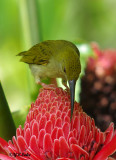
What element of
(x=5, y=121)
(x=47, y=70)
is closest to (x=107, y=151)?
(x=5, y=121)

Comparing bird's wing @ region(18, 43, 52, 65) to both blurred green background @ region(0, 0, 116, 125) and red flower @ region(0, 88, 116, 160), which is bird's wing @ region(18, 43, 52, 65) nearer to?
blurred green background @ region(0, 0, 116, 125)

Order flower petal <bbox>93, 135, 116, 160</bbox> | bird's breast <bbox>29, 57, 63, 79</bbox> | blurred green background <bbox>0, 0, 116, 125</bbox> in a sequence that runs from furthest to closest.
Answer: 1. bird's breast <bbox>29, 57, 63, 79</bbox>
2. blurred green background <bbox>0, 0, 116, 125</bbox>
3. flower petal <bbox>93, 135, 116, 160</bbox>

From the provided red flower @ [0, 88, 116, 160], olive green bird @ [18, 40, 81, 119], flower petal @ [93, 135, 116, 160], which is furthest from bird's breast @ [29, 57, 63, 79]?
flower petal @ [93, 135, 116, 160]

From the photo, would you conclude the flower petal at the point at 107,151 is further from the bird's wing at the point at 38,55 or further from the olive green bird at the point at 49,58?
the bird's wing at the point at 38,55

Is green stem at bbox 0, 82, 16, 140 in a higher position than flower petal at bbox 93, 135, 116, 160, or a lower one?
higher

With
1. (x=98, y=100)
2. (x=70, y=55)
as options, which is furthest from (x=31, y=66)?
(x=98, y=100)

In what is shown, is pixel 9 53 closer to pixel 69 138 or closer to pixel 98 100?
pixel 98 100

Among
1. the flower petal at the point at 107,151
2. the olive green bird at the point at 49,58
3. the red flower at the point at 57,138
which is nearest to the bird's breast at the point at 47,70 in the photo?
the olive green bird at the point at 49,58
